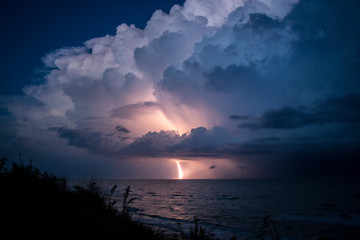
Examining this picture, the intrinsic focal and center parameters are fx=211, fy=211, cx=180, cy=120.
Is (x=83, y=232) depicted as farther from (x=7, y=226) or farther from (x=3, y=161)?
(x=3, y=161)

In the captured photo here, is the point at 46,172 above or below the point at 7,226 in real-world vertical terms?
above

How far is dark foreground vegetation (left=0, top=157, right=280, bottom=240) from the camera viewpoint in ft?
19.2

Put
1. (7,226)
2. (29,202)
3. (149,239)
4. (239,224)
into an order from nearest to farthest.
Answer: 1. (7,226)
2. (149,239)
3. (29,202)
4. (239,224)

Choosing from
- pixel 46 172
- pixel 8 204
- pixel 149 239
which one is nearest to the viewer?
pixel 149 239

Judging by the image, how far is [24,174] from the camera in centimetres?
1078

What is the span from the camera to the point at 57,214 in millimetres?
8148

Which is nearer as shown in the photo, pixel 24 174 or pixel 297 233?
pixel 24 174

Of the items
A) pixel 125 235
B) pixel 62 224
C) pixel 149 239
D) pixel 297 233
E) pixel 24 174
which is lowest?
pixel 297 233

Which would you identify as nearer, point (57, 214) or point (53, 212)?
point (57, 214)

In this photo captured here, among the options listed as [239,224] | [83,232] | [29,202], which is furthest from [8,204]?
[239,224]

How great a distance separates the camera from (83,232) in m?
6.12

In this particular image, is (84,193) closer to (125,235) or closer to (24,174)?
(24,174)

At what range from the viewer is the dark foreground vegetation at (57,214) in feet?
19.2

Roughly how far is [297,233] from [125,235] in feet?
62.0
